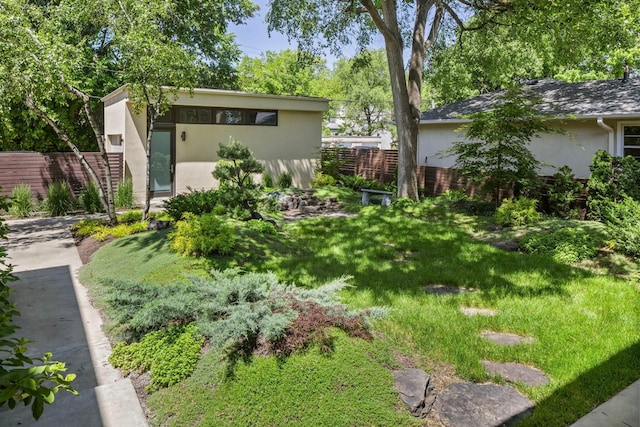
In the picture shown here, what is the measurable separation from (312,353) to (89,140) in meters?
17.8

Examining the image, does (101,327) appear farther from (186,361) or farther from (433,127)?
(433,127)

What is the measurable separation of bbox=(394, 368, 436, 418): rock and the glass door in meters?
11.6

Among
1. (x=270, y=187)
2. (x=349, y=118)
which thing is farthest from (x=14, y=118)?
(x=349, y=118)

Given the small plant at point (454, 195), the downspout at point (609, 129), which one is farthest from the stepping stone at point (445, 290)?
the downspout at point (609, 129)

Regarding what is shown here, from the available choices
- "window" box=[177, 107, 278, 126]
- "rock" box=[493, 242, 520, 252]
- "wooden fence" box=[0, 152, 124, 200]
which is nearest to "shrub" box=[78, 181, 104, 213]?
"wooden fence" box=[0, 152, 124, 200]

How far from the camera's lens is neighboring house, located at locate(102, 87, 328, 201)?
510 inches

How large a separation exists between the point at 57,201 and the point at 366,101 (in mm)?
28095

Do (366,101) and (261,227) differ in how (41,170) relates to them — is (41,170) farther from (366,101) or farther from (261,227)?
(366,101)

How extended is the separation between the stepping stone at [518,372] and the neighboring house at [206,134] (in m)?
11.0

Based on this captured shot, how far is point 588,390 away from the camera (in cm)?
324

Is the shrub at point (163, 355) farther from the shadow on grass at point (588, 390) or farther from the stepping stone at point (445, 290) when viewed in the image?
the stepping stone at point (445, 290)

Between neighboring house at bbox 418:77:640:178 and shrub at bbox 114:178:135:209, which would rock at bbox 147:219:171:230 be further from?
neighboring house at bbox 418:77:640:178

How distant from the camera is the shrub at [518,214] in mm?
8805

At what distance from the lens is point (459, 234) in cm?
836
